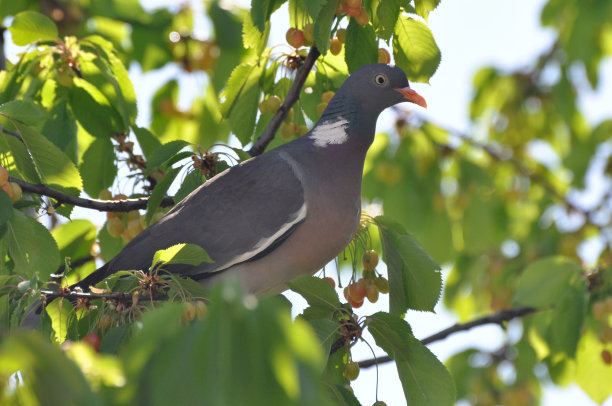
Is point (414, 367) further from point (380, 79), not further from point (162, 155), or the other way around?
point (380, 79)

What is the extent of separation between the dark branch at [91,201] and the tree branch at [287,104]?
1.54ft

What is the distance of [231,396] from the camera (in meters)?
1.46

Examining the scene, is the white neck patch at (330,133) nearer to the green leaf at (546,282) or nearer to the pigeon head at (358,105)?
the pigeon head at (358,105)

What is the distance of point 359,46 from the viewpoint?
3.43m

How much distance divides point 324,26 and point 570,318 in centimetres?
186

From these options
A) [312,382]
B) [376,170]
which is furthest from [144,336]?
[376,170]

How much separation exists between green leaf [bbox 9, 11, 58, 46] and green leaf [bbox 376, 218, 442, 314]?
1.76 metres

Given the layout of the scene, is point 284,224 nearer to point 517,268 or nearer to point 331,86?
point 331,86

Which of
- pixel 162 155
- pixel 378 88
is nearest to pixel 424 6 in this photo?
pixel 378 88

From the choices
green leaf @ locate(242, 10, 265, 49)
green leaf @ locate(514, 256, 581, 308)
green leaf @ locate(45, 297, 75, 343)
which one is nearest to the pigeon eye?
green leaf @ locate(242, 10, 265, 49)

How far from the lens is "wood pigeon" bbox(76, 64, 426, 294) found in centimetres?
322

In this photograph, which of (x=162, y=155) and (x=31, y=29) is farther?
(x=31, y=29)

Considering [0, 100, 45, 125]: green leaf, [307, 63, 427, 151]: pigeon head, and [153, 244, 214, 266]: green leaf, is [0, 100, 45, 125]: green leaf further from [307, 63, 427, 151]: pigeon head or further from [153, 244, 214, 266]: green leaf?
[307, 63, 427, 151]: pigeon head

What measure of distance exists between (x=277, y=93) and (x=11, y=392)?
229 centimetres
